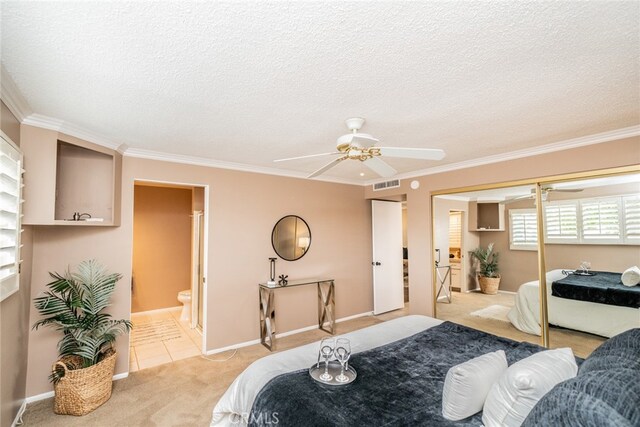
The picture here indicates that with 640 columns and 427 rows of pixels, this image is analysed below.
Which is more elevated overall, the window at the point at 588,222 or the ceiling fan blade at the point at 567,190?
the ceiling fan blade at the point at 567,190

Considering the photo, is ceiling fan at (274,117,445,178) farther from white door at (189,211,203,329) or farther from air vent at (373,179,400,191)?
white door at (189,211,203,329)

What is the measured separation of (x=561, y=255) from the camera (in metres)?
3.15

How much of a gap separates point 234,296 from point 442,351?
2665 mm

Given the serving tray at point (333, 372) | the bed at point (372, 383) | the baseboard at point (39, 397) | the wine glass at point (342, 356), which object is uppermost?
the wine glass at point (342, 356)

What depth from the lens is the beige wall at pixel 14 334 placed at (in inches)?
81.0

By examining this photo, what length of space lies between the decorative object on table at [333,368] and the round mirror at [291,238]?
7.90 feet

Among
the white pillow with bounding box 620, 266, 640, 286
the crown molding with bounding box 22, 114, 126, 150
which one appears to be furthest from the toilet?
the white pillow with bounding box 620, 266, 640, 286

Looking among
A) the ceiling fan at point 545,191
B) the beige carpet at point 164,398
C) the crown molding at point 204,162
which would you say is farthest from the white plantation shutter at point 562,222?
the beige carpet at point 164,398

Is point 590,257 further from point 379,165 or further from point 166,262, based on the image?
point 166,262

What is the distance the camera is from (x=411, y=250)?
4492 mm

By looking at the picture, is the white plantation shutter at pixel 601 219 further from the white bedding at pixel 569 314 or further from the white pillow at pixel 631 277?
the white bedding at pixel 569 314

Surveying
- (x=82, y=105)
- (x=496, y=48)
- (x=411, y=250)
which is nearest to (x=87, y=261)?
(x=82, y=105)

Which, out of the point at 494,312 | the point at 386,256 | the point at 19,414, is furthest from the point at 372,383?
the point at 386,256

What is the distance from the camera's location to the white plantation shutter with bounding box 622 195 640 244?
2.75 m
